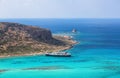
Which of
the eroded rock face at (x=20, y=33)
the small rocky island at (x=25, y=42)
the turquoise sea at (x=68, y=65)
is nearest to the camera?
the turquoise sea at (x=68, y=65)

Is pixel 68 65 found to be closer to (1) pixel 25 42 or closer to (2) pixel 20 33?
(1) pixel 25 42

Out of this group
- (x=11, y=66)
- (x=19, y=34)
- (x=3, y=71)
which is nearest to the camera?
(x=3, y=71)

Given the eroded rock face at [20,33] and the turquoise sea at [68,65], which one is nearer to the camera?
the turquoise sea at [68,65]

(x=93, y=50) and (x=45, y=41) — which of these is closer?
(x=93, y=50)

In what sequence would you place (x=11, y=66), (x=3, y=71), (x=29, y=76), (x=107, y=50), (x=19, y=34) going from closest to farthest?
1. (x=29, y=76)
2. (x=3, y=71)
3. (x=11, y=66)
4. (x=107, y=50)
5. (x=19, y=34)

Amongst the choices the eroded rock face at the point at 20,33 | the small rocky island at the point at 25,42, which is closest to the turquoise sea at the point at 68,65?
the small rocky island at the point at 25,42

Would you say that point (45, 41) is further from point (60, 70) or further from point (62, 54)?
point (60, 70)

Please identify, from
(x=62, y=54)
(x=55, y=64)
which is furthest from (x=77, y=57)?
(x=55, y=64)

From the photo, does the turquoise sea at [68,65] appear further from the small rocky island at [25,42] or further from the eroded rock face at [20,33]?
the eroded rock face at [20,33]

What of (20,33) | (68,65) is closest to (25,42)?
(20,33)
